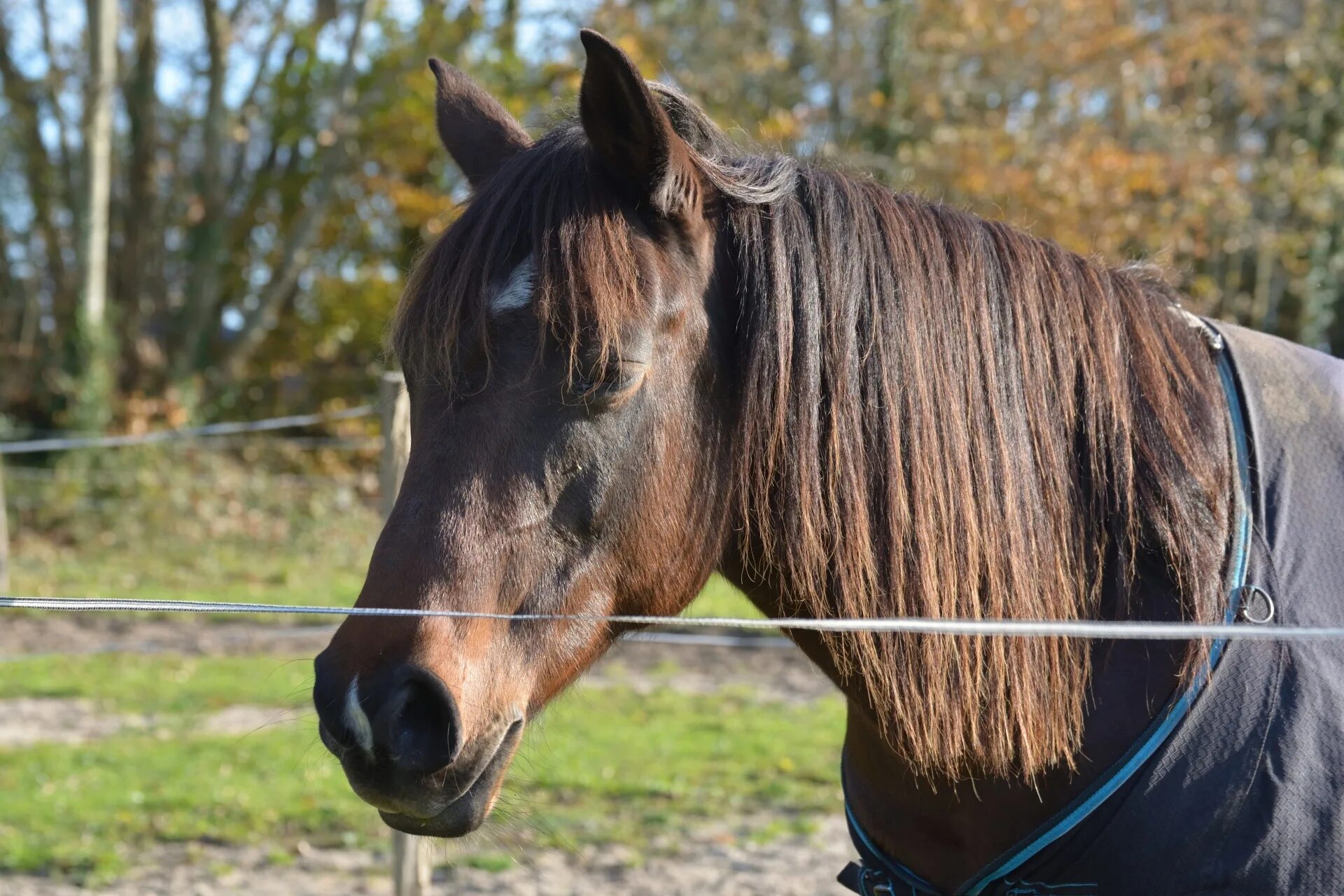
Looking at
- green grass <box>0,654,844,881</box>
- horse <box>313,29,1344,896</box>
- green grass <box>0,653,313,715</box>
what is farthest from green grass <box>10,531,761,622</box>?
horse <box>313,29,1344,896</box>

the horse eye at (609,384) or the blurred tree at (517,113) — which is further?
the blurred tree at (517,113)

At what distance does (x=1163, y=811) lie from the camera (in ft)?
6.22

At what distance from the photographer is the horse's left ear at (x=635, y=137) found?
185cm

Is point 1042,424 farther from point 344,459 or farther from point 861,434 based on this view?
point 344,459

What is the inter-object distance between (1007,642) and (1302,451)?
707mm

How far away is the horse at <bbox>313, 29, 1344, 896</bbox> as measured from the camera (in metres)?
1.82

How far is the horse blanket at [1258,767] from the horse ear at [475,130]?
160cm

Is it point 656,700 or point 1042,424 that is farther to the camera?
point 656,700

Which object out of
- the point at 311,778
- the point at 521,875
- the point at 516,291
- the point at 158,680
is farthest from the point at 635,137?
the point at 158,680

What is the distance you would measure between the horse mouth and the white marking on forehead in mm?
685

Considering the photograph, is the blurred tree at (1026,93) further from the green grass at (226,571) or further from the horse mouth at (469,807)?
the horse mouth at (469,807)

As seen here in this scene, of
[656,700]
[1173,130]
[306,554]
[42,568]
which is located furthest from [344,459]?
[1173,130]

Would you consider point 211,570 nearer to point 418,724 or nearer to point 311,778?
point 311,778

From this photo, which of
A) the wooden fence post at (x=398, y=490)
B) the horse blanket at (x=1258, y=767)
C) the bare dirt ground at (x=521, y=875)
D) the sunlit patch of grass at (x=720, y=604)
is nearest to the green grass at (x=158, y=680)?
the bare dirt ground at (x=521, y=875)
